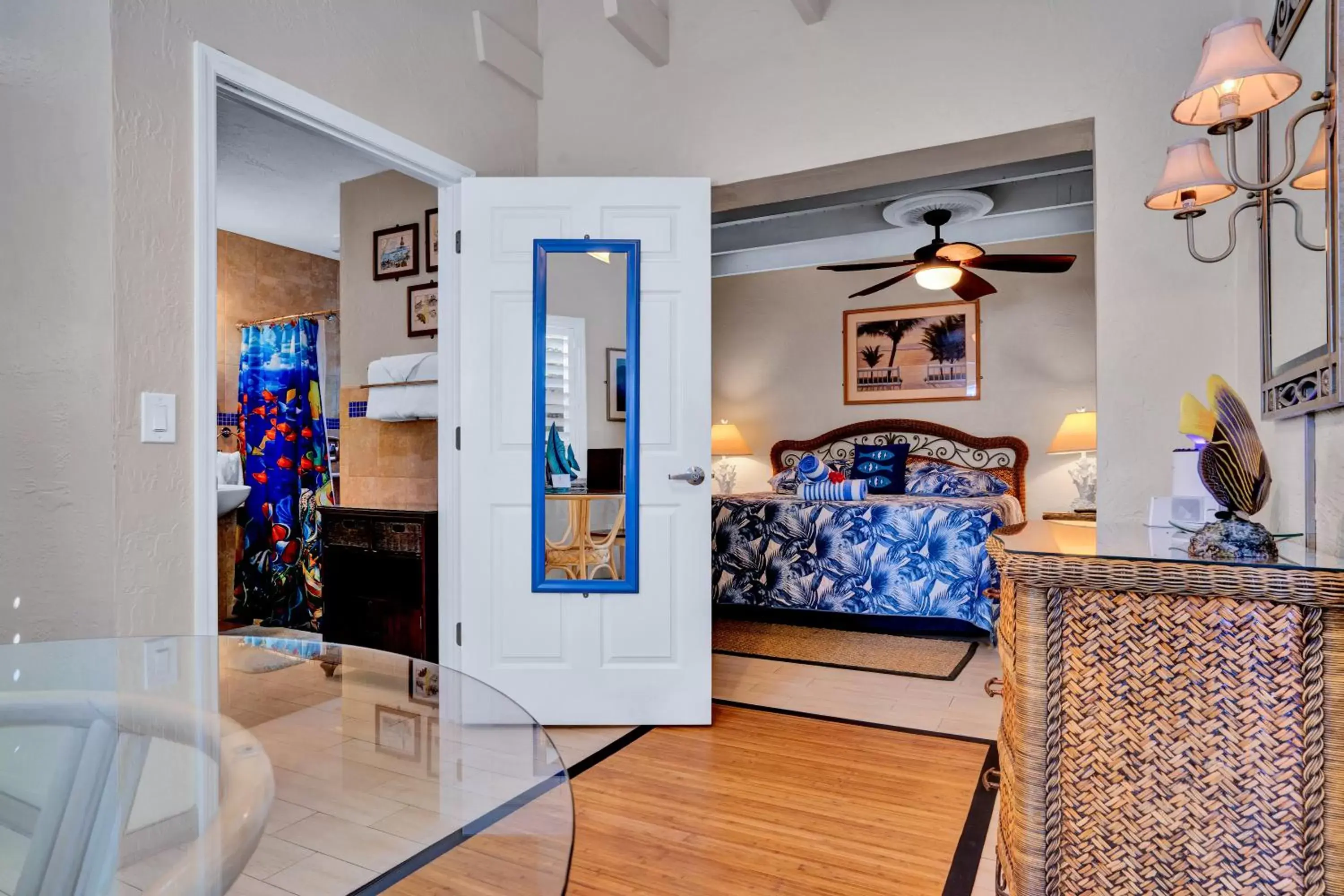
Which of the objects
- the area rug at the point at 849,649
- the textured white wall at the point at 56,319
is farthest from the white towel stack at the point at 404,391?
the area rug at the point at 849,649

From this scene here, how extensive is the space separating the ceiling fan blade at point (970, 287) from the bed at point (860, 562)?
1.36 meters

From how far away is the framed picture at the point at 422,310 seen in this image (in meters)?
3.70

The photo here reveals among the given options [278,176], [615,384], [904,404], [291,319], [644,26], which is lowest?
[615,384]

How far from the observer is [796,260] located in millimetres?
6340

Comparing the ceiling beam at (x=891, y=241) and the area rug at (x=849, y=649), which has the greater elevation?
the ceiling beam at (x=891, y=241)

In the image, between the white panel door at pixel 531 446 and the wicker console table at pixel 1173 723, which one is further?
the white panel door at pixel 531 446

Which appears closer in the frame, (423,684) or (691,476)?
(423,684)

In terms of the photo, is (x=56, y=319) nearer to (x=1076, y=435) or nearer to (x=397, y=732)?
(x=397, y=732)

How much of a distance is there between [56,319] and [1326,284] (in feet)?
8.62

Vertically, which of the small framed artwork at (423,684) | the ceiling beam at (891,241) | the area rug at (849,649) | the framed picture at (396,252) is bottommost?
the area rug at (849,649)

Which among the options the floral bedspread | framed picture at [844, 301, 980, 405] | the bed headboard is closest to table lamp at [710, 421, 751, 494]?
the bed headboard

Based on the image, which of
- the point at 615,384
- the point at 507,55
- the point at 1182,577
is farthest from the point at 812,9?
the point at 1182,577

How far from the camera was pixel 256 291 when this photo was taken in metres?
5.35

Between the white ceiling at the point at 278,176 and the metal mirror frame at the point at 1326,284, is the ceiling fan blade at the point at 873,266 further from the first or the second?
the metal mirror frame at the point at 1326,284
